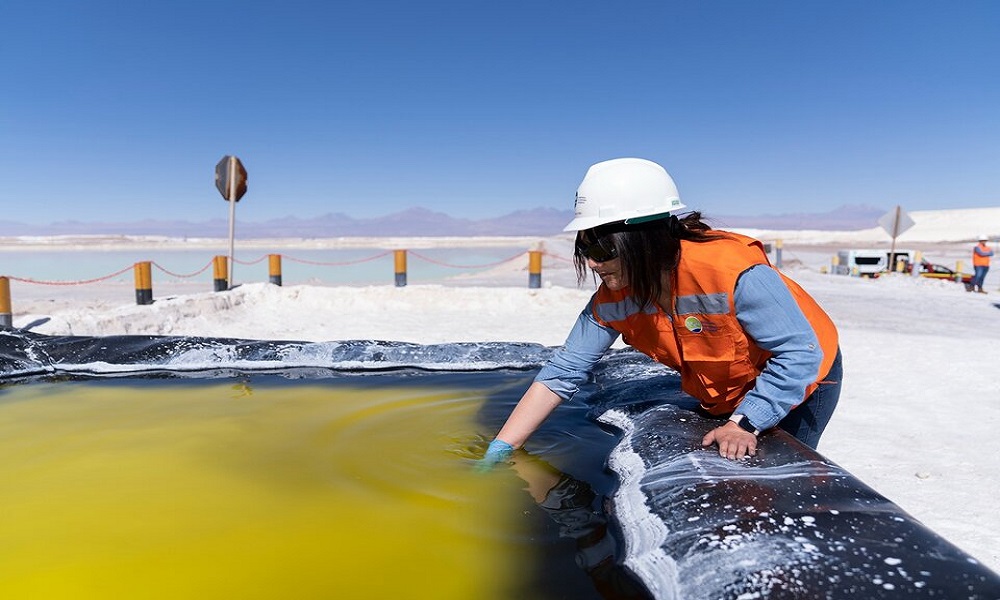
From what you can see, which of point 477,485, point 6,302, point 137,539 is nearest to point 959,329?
point 477,485

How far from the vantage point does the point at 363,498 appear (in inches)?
99.2

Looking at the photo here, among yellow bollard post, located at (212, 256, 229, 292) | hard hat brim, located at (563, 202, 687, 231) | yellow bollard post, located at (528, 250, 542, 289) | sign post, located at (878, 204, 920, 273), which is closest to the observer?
hard hat brim, located at (563, 202, 687, 231)

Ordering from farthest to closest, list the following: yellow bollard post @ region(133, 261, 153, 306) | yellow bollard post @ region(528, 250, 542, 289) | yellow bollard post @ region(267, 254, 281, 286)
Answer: yellow bollard post @ region(267, 254, 281, 286) → yellow bollard post @ region(528, 250, 542, 289) → yellow bollard post @ region(133, 261, 153, 306)

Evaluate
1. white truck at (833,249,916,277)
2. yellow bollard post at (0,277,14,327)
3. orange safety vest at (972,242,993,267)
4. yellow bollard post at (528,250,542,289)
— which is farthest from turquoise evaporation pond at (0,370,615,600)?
white truck at (833,249,916,277)

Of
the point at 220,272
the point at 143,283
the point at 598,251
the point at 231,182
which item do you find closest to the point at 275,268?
the point at 220,272

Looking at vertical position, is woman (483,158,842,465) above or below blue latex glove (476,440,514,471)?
above

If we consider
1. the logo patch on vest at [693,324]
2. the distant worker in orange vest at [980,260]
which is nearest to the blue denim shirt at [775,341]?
the logo patch on vest at [693,324]

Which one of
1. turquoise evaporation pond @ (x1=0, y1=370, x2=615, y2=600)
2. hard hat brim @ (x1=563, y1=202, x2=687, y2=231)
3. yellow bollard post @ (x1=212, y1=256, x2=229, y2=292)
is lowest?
turquoise evaporation pond @ (x1=0, y1=370, x2=615, y2=600)

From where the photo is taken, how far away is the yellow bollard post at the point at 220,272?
34.2 ft

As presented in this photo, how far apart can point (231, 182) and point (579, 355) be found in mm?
9944

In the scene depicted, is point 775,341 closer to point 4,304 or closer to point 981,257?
point 4,304

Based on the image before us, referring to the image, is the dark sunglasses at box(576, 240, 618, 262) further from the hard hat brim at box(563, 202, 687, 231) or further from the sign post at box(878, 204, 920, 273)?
the sign post at box(878, 204, 920, 273)

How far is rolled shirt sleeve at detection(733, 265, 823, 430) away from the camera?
2.04 meters

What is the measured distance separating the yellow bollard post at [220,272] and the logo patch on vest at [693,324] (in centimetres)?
967
